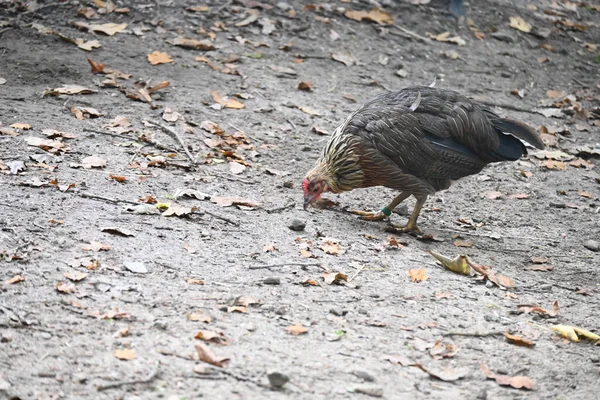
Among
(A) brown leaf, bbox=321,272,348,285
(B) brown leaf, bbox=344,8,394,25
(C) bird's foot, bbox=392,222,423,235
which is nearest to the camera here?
(A) brown leaf, bbox=321,272,348,285

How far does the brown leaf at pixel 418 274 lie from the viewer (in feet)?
16.8

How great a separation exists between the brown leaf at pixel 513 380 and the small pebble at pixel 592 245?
2612mm

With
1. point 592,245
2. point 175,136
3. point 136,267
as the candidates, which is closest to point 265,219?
point 136,267

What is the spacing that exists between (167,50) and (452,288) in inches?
196

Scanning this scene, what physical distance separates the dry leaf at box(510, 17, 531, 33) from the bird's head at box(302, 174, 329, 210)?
237 inches

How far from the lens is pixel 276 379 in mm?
3623

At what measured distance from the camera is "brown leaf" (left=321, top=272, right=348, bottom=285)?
4.88 metres

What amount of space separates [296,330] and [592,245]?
318 cm

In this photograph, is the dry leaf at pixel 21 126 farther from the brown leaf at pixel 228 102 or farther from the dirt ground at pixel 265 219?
the brown leaf at pixel 228 102

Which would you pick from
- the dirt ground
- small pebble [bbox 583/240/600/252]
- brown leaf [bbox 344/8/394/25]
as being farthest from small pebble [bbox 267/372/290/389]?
brown leaf [bbox 344/8/394/25]

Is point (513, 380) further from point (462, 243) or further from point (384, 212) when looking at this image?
point (384, 212)

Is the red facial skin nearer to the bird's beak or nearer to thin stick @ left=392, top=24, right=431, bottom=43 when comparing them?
the bird's beak

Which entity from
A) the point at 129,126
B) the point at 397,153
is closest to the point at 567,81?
the point at 397,153

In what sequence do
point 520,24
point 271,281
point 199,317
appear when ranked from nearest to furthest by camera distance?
point 199,317 → point 271,281 → point 520,24
